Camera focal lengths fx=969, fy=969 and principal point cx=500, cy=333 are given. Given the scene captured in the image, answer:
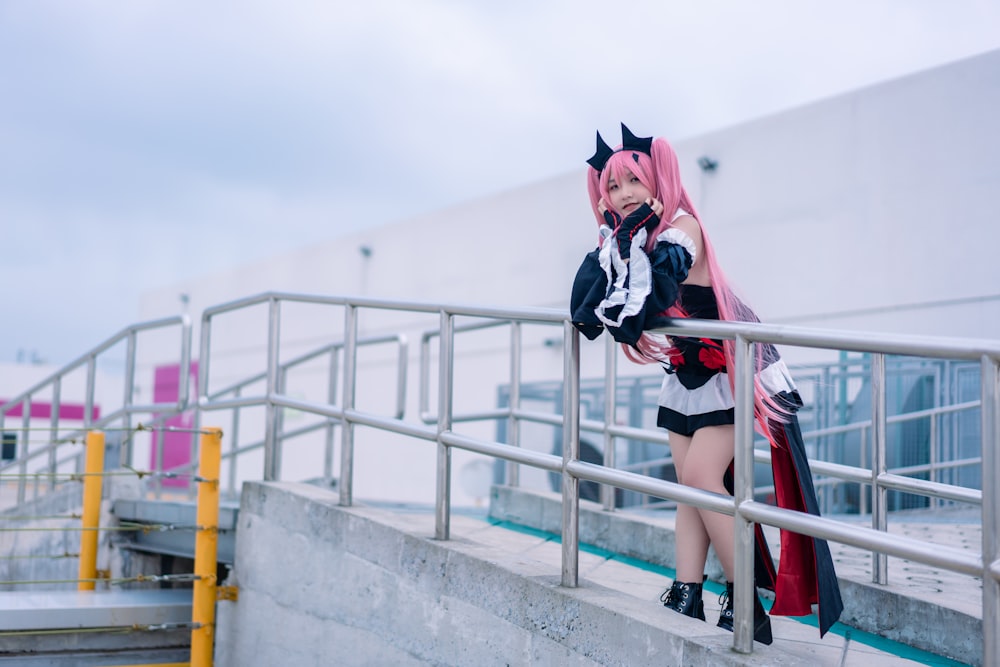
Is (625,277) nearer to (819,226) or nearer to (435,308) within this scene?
(435,308)

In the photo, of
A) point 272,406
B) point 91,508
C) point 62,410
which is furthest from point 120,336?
point 62,410

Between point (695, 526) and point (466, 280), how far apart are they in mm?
11091

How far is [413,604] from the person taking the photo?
3396 mm

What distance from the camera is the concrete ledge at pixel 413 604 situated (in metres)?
2.54

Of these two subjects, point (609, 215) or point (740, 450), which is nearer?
point (740, 450)

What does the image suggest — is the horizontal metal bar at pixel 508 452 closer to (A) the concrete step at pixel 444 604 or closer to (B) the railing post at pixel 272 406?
(A) the concrete step at pixel 444 604

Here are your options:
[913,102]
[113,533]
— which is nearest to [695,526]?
[113,533]

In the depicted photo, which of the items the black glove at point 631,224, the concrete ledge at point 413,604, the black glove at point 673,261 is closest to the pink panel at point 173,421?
the concrete ledge at point 413,604

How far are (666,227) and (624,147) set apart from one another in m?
0.28

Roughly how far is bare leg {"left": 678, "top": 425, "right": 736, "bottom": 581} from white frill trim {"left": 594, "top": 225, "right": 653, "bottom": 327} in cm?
42

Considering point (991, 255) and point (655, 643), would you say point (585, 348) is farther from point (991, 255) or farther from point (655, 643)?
point (655, 643)

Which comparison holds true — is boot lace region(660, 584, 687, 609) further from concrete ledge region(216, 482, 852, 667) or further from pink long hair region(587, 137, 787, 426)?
pink long hair region(587, 137, 787, 426)

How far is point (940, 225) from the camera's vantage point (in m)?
8.38

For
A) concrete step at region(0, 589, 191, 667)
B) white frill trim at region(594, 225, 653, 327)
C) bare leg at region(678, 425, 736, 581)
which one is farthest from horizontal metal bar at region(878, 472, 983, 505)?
concrete step at region(0, 589, 191, 667)
